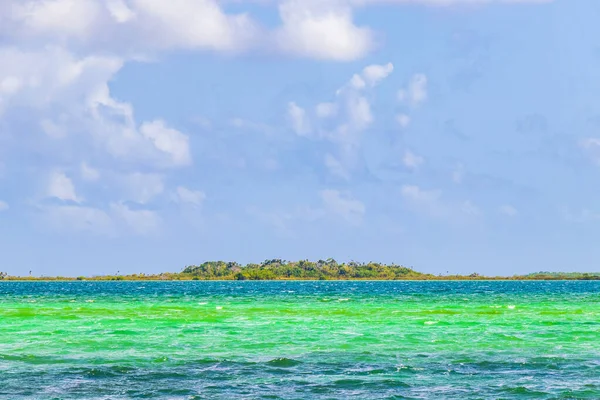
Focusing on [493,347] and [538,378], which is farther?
[493,347]

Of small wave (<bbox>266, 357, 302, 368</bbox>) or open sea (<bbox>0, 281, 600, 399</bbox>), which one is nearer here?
open sea (<bbox>0, 281, 600, 399</bbox>)

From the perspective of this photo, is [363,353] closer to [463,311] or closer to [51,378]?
[51,378]

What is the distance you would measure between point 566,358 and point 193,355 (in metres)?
17.2

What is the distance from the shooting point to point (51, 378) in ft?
107

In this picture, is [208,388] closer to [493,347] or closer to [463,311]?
[493,347]

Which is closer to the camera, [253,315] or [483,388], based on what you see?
[483,388]

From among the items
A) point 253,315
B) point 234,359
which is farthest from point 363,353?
point 253,315

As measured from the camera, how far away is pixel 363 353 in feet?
130

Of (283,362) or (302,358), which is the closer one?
(283,362)

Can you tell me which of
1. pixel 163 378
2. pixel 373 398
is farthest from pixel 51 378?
pixel 373 398

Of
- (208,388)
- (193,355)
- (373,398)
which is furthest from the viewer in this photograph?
(193,355)

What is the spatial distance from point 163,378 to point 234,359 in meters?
5.87

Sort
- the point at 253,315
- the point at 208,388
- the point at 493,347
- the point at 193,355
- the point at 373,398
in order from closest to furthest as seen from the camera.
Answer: the point at 373,398 < the point at 208,388 < the point at 193,355 < the point at 493,347 < the point at 253,315

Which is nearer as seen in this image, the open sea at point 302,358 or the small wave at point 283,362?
the open sea at point 302,358
